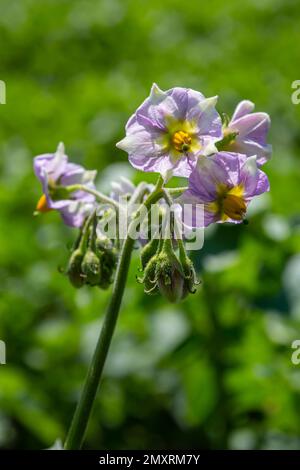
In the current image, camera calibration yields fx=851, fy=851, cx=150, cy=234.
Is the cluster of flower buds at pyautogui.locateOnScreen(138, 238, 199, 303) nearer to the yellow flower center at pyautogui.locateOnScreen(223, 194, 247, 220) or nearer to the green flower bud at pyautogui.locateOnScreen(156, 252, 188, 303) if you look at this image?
the green flower bud at pyautogui.locateOnScreen(156, 252, 188, 303)

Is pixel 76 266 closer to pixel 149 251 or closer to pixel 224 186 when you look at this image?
pixel 149 251

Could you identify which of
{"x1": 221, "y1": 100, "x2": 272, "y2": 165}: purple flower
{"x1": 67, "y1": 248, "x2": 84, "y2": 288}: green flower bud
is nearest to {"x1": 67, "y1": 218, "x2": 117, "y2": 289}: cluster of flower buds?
{"x1": 67, "y1": 248, "x2": 84, "y2": 288}: green flower bud

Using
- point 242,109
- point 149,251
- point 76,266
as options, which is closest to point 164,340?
point 76,266

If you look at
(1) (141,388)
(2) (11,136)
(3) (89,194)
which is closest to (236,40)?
(2) (11,136)

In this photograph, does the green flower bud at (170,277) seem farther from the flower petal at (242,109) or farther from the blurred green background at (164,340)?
the blurred green background at (164,340)

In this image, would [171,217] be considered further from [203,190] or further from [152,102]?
[152,102]

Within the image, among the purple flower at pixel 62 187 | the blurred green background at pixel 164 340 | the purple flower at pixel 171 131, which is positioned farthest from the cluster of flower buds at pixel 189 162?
the blurred green background at pixel 164 340
